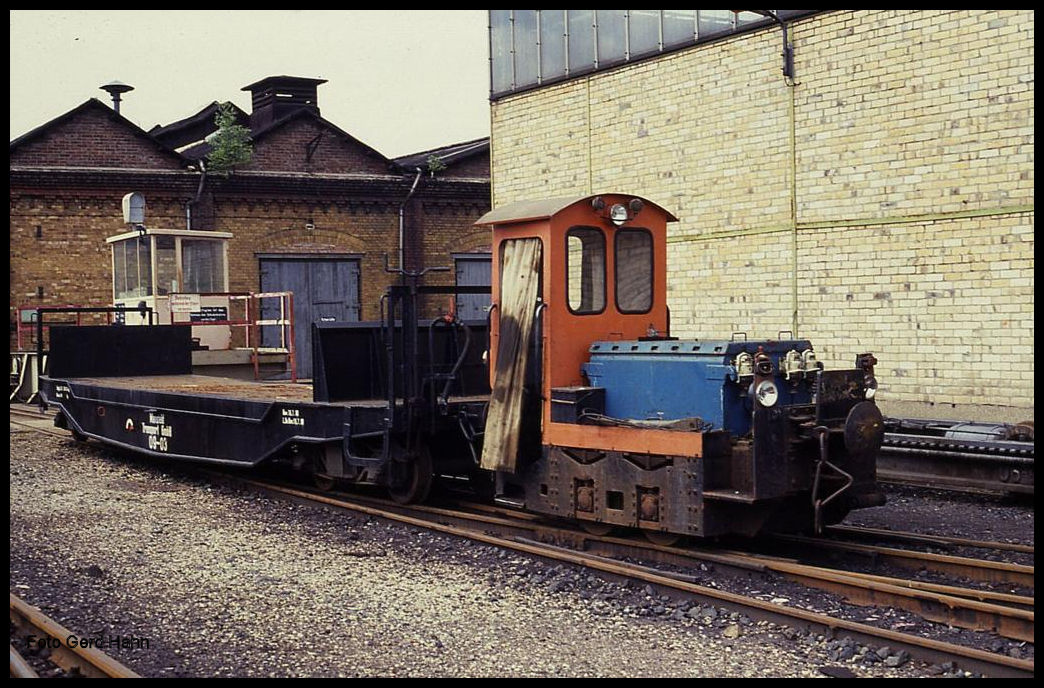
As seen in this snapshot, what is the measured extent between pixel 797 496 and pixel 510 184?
1132 centimetres

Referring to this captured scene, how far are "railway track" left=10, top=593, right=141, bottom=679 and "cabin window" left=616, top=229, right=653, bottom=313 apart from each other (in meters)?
4.46

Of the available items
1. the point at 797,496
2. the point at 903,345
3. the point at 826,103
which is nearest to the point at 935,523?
the point at 797,496

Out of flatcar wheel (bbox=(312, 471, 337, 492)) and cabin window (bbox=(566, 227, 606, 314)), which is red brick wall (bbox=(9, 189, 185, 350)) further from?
cabin window (bbox=(566, 227, 606, 314))

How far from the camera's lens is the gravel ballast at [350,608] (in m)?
5.67

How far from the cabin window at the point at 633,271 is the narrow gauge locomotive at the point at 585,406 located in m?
0.01

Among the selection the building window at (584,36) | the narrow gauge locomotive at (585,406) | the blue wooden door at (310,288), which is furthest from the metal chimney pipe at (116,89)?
the narrow gauge locomotive at (585,406)

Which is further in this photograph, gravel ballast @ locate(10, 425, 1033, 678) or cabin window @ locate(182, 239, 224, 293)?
cabin window @ locate(182, 239, 224, 293)

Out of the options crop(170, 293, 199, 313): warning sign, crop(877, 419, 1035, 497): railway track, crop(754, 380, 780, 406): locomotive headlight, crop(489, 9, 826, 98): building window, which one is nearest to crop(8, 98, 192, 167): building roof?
A: crop(170, 293, 199, 313): warning sign

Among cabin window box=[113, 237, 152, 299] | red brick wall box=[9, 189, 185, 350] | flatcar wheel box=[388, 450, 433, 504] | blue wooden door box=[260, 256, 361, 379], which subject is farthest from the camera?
blue wooden door box=[260, 256, 361, 379]

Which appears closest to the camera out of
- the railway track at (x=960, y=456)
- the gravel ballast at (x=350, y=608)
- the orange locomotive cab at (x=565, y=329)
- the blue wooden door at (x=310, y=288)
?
the gravel ballast at (x=350, y=608)

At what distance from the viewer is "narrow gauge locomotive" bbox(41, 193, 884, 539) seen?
7480mm

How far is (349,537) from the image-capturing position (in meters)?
Answer: 8.82

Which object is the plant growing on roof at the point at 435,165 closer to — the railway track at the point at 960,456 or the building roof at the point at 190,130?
the building roof at the point at 190,130
